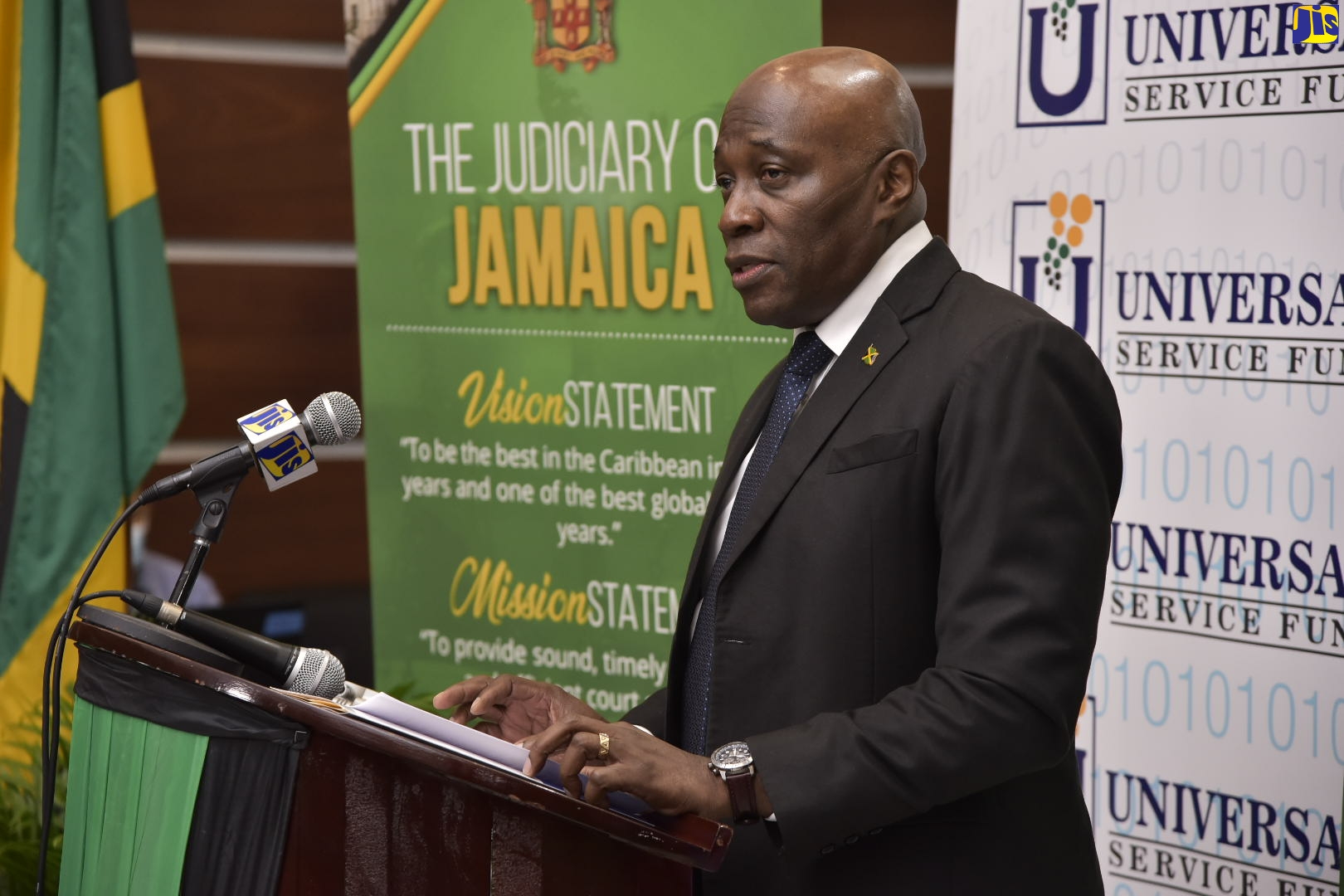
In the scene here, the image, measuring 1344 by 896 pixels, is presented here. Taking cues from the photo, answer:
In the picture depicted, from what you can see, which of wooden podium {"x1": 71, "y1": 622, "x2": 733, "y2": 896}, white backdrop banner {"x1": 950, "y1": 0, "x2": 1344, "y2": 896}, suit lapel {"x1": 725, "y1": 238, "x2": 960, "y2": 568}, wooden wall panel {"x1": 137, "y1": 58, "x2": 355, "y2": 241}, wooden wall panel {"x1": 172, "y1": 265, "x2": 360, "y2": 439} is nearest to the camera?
wooden podium {"x1": 71, "y1": 622, "x2": 733, "y2": 896}

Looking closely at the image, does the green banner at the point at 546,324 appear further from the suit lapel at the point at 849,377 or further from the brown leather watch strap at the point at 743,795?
the brown leather watch strap at the point at 743,795

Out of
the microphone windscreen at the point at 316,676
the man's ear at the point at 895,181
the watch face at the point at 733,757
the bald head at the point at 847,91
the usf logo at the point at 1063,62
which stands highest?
the usf logo at the point at 1063,62

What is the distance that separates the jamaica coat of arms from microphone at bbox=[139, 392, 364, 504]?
1.65m

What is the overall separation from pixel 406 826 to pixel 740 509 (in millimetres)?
509

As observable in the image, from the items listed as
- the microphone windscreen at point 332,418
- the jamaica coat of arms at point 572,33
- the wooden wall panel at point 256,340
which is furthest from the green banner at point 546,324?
the microphone windscreen at point 332,418

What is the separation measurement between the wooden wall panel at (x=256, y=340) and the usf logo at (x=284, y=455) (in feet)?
9.49

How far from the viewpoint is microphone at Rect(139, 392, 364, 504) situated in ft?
4.12

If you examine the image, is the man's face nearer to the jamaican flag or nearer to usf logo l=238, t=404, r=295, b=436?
usf logo l=238, t=404, r=295, b=436

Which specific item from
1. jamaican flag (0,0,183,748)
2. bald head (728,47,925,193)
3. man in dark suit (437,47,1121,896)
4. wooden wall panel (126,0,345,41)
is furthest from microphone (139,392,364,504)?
wooden wall panel (126,0,345,41)

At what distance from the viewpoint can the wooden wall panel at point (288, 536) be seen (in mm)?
4129

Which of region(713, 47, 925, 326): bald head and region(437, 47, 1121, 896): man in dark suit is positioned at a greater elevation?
region(713, 47, 925, 326): bald head

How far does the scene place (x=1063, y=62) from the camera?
2.21 metres

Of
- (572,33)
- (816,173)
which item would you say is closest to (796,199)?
(816,173)

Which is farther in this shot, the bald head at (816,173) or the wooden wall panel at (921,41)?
the wooden wall panel at (921,41)
